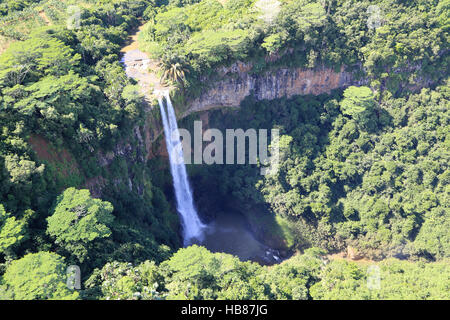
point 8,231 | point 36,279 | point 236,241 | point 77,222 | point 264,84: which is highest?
point 264,84

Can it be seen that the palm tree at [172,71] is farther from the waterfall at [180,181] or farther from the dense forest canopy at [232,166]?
the waterfall at [180,181]

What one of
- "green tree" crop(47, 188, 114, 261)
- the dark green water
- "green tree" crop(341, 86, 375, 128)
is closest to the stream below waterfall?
the dark green water

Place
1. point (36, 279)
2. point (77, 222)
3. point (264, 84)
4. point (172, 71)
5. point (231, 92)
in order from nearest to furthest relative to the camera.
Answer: point (36, 279)
point (77, 222)
point (172, 71)
point (231, 92)
point (264, 84)

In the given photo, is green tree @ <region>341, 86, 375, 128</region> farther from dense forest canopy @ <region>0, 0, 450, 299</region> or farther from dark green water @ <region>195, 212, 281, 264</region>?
dark green water @ <region>195, 212, 281, 264</region>

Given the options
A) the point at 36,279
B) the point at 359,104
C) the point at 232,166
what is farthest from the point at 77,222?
the point at 359,104

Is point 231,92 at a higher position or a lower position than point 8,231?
higher

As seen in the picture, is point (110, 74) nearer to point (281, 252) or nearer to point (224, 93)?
point (224, 93)

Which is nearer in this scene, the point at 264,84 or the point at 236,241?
the point at 236,241

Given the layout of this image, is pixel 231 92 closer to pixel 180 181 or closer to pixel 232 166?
pixel 232 166
